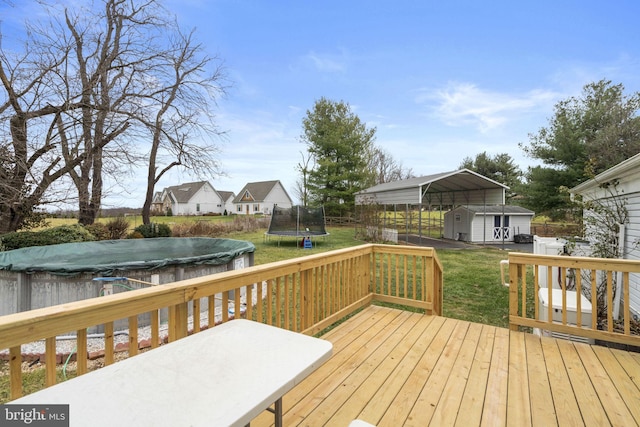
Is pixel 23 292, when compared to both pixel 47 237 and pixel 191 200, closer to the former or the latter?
pixel 47 237

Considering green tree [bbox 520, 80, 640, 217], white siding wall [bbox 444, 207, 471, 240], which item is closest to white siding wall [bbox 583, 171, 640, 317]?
green tree [bbox 520, 80, 640, 217]

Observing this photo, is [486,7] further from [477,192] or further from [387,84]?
[477,192]

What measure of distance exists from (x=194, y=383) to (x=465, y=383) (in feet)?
7.11

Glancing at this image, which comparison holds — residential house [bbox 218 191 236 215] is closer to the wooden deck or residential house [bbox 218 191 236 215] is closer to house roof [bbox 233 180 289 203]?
house roof [bbox 233 180 289 203]

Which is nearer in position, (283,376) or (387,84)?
(283,376)

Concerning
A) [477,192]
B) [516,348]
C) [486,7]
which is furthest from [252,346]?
[477,192]

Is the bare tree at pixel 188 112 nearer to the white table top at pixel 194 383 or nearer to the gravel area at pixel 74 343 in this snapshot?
the gravel area at pixel 74 343

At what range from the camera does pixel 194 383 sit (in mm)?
1004

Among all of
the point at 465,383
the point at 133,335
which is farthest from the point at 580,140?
the point at 133,335

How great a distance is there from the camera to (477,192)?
1393 cm

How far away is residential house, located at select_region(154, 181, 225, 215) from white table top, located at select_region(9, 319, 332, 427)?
35509mm

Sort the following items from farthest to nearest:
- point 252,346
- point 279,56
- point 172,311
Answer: point 279,56, point 172,311, point 252,346

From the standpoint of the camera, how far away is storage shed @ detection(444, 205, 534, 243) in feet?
49.9

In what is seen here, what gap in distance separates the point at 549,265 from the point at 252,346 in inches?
127
